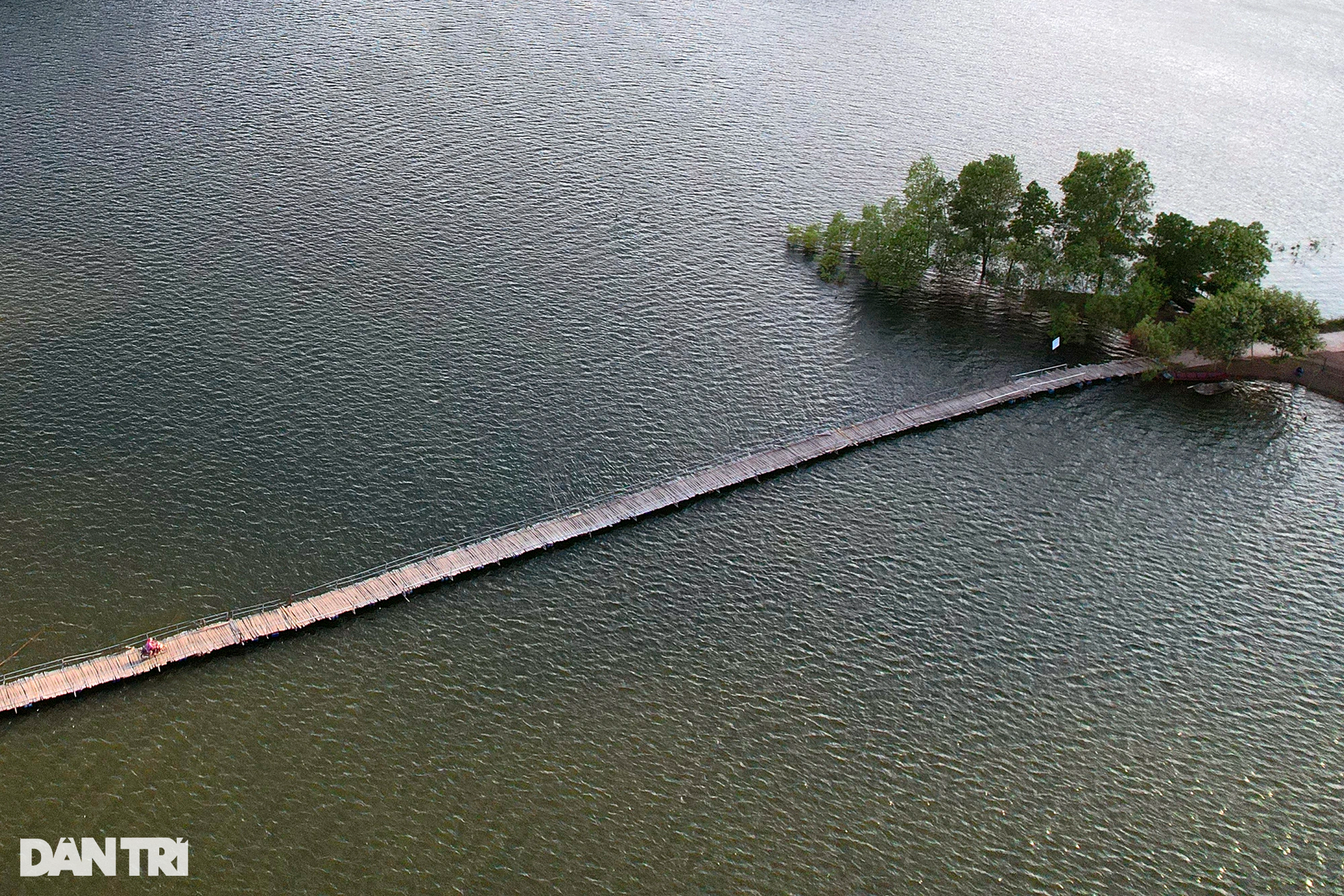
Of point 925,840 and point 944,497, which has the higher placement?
point 944,497

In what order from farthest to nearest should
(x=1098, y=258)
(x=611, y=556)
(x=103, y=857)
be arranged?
(x=1098, y=258), (x=611, y=556), (x=103, y=857)

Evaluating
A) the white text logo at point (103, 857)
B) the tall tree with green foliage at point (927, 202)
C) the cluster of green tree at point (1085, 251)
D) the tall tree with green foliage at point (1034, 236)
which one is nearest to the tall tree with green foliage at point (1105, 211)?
the cluster of green tree at point (1085, 251)

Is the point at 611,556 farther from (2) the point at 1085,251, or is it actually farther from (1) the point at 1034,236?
(1) the point at 1034,236

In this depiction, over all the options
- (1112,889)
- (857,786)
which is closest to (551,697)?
(857,786)

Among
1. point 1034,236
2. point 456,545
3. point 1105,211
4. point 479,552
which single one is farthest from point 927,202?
point 456,545

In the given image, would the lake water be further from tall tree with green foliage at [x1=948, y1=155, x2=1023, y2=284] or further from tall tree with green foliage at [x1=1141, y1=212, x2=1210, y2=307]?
tall tree with green foliage at [x1=1141, y1=212, x2=1210, y2=307]

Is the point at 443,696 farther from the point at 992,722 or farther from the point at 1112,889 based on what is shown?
the point at 1112,889
